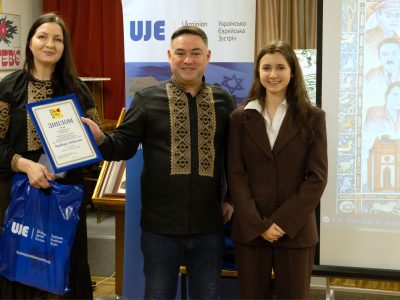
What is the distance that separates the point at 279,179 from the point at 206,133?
35 centimetres

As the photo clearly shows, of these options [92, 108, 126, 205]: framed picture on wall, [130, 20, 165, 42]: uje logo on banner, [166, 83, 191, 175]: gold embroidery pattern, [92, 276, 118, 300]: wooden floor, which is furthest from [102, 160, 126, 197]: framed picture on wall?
[166, 83, 191, 175]: gold embroidery pattern

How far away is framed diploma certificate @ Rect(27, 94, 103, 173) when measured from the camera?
217 cm

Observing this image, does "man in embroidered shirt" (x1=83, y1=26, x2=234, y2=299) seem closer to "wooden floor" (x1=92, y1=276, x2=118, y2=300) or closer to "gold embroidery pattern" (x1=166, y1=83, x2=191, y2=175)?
"gold embroidery pattern" (x1=166, y1=83, x2=191, y2=175)

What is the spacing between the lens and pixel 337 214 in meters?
2.73

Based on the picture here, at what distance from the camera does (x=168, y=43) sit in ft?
9.29

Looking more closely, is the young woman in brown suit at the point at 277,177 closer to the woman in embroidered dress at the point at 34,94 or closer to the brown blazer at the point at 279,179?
the brown blazer at the point at 279,179

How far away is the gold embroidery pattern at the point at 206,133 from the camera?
2.20 metres

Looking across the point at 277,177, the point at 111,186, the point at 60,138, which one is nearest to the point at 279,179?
the point at 277,177

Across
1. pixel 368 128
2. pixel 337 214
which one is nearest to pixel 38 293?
pixel 337 214

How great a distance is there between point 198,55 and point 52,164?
2.42 ft

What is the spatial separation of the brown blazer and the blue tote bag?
28.5 inches

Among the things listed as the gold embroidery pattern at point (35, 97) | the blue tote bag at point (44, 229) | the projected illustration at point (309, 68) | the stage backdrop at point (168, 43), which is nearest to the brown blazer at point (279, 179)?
the stage backdrop at point (168, 43)

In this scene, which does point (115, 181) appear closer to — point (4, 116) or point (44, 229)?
point (44, 229)

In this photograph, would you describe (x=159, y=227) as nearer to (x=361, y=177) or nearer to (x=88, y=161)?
(x=88, y=161)
